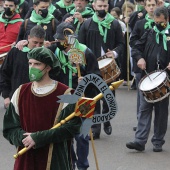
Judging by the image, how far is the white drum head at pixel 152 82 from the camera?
399 inches

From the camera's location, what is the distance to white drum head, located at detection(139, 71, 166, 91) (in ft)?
33.2

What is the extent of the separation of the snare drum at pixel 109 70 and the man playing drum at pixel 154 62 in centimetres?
86

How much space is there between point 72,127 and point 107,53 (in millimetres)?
5148

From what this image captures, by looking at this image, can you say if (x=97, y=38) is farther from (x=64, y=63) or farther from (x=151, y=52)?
(x=64, y=63)

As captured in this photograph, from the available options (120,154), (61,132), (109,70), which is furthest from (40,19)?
(61,132)

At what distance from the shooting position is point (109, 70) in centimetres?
1137

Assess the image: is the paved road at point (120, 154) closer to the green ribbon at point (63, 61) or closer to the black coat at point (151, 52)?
the black coat at point (151, 52)

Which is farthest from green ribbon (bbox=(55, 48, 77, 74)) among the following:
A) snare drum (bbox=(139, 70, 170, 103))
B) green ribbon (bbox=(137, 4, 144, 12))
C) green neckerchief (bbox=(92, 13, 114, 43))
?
green ribbon (bbox=(137, 4, 144, 12))

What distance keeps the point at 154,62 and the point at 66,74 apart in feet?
5.43

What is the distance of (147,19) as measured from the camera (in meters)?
12.2

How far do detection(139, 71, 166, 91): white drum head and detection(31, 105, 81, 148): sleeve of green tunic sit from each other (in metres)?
3.65

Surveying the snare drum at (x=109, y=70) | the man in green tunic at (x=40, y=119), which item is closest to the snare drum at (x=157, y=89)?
the snare drum at (x=109, y=70)

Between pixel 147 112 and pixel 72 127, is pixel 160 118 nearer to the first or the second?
pixel 147 112

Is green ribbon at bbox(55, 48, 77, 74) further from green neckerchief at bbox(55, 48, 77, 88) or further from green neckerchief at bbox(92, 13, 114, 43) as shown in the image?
green neckerchief at bbox(92, 13, 114, 43)
